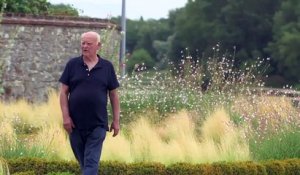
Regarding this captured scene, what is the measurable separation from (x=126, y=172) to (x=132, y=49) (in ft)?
298

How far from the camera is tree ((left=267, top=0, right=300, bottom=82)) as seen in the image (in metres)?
59.1

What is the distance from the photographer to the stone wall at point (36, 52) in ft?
67.1

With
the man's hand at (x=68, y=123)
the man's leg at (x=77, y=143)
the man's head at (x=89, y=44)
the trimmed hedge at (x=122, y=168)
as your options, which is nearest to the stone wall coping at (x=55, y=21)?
the trimmed hedge at (x=122, y=168)

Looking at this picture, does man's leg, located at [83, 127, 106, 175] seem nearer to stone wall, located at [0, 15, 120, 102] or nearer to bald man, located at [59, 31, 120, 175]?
bald man, located at [59, 31, 120, 175]

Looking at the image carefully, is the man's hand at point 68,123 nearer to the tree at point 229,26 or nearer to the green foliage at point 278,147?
the green foliage at point 278,147

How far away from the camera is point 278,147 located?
511 inches

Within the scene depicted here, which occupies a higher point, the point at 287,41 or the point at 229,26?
the point at 287,41

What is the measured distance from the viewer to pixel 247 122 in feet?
46.8

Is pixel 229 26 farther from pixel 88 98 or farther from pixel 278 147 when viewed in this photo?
pixel 88 98

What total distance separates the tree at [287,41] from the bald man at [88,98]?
4923 centimetres

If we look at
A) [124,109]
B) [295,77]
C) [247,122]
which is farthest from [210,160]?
[295,77]

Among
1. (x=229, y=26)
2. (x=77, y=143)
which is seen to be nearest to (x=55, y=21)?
(x=77, y=143)

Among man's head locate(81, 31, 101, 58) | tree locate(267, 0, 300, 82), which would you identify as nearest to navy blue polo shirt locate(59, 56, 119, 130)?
man's head locate(81, 31, 101, 58)

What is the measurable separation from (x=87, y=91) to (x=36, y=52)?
39.3 ft
